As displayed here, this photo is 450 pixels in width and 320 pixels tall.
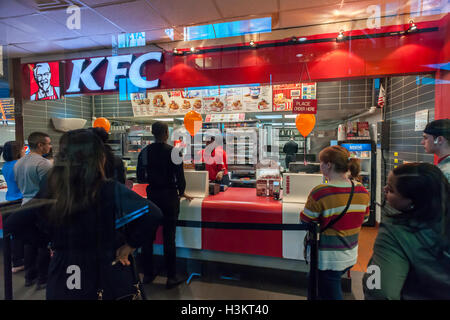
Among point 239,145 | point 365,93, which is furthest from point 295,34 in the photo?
point 239,145

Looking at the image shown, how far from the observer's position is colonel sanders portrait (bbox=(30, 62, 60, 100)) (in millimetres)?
3309

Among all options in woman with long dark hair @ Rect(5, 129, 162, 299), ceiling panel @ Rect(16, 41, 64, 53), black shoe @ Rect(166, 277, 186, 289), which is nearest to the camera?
woman with long dark hair @ Rect(5, 129, 162, 299)

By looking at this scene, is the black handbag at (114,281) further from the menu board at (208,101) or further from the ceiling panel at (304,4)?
the menu board at (208,101)

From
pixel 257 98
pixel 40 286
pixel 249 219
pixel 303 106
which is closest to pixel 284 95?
pixel 257 98

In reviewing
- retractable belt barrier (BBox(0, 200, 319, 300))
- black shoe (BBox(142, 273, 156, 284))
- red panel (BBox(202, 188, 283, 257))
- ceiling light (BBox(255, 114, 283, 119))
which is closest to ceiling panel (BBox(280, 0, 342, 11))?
ceiling light (BBox(255, 114, 283, 119))

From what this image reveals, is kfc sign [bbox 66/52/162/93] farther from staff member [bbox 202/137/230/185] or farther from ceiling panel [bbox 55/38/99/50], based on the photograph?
staff member [bbox 202/137/230/185]

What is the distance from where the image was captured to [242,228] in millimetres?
2664

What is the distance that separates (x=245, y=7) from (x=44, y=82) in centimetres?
331

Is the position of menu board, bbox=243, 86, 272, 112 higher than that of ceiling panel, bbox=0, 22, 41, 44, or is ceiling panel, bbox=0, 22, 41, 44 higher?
ceiling panel, bbox=0, 22, 41, 44

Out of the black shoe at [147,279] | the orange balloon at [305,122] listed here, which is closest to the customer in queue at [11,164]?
the black shoe at [147,279]

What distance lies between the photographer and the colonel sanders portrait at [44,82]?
130 inches

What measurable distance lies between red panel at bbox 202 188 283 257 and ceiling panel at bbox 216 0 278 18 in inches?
102
